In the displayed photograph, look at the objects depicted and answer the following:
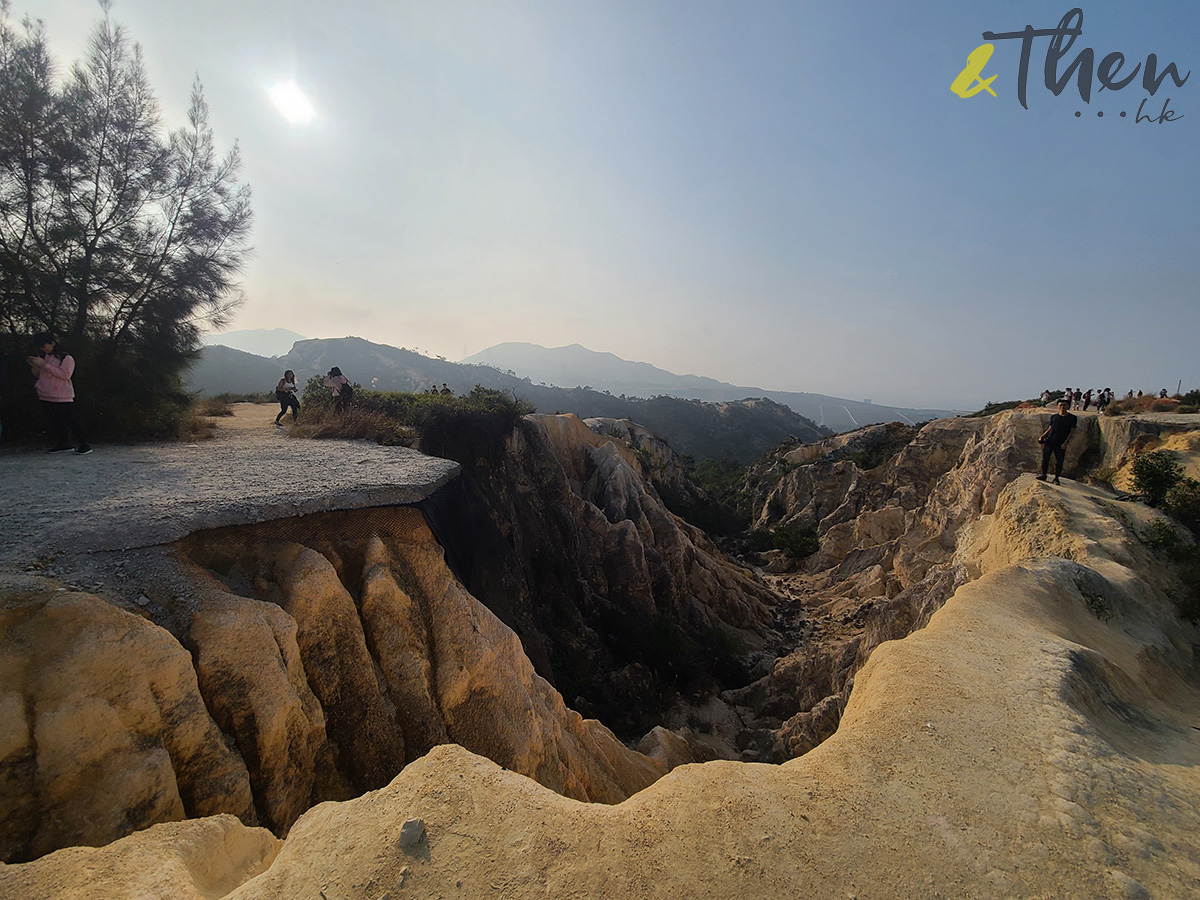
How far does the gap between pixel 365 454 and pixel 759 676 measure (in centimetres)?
1361

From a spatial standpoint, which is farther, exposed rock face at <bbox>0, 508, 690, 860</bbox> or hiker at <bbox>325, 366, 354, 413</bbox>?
hiker at <bbox>325, 366, 354, 413</bbox>

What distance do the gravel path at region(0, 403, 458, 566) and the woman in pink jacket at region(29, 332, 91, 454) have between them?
0.30 m

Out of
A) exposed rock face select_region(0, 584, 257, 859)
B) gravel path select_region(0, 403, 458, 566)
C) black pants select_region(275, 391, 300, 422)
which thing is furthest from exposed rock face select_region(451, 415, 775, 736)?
exposed rock face select_region(0, 584, 257, 859)

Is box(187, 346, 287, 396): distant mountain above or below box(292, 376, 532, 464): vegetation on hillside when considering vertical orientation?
above

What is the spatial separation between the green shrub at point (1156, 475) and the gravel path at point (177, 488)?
572 inches

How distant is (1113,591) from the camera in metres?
7.42

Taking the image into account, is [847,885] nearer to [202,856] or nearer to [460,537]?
[202,856]

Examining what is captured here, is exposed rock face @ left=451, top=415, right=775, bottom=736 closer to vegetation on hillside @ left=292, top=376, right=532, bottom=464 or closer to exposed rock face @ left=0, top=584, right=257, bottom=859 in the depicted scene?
vegetation on hillside @ left=292, top=376, right=532, bottom=464

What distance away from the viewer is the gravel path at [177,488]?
411cm

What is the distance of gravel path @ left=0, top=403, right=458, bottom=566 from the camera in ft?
13.5

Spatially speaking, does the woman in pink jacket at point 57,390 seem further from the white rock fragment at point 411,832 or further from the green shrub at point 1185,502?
the green shrub at point 1185,502

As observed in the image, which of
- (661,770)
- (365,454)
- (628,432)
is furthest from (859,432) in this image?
(365,454)

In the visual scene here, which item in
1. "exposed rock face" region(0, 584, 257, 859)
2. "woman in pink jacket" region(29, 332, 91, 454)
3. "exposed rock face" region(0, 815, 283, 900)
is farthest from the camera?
"woman in pink jacket" region(29, 332, 91, 454)

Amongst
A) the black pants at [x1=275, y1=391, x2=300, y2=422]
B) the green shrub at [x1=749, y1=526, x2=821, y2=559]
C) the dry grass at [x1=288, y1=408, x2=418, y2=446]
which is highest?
the black pants at [x1=275, y1=391, x2=300, y2=422]
